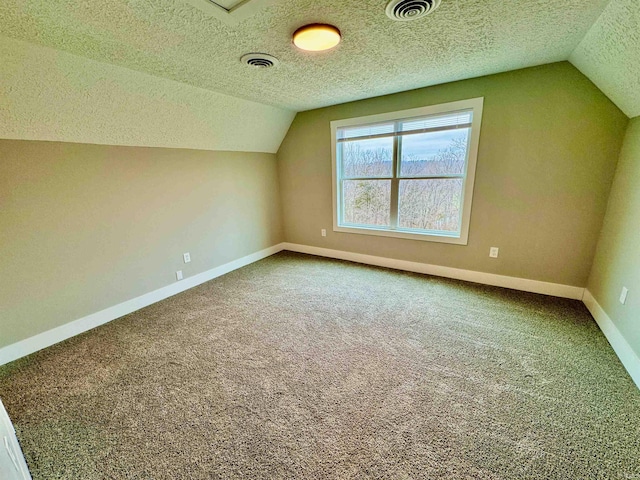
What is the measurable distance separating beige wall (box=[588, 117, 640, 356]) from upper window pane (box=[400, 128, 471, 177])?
1200 mm

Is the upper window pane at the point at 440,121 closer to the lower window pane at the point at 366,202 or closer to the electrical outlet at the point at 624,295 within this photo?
the lower window pane at the point at 366,202

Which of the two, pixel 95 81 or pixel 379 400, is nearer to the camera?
pixel 379 400

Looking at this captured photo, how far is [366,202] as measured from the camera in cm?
372

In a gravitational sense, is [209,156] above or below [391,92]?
below

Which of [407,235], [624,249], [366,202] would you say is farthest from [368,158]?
[624,249]

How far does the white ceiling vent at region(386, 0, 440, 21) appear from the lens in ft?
4.46

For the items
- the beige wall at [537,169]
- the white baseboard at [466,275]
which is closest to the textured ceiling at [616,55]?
the beige wall at [537,169]

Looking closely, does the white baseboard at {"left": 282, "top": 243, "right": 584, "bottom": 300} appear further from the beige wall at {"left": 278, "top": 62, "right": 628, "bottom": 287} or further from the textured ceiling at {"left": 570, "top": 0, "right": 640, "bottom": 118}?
the textured ceiling at {"left": 570, "top": 0, "right": 640, "bottom": 118}

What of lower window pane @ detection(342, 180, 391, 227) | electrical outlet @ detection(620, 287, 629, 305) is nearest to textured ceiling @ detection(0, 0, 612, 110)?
lower window pane @ detection(342, 180, 391, 227)

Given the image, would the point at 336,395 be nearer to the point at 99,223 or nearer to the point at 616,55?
the point at 99,223

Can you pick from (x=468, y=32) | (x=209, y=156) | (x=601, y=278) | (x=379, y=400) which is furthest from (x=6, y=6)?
(x=601, y=278)

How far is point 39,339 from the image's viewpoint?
2.17m

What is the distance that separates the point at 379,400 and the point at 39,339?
2748 mm

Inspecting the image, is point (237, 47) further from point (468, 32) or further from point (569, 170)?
point (569, 170)
